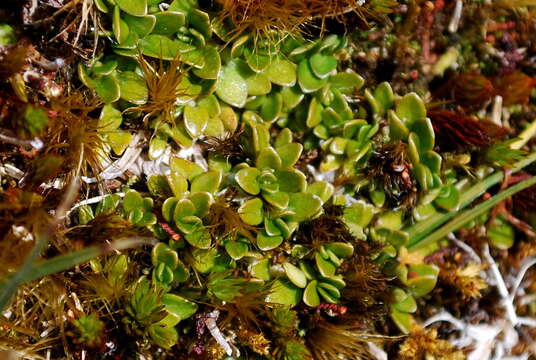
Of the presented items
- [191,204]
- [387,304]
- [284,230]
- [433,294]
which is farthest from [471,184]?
[191,204]

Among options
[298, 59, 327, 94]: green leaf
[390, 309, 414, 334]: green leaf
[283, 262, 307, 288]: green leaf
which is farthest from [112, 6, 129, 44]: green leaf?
[390, 309, 414, 334]: green leaf

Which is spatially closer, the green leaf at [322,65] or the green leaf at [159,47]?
the green leaf at [159,47]

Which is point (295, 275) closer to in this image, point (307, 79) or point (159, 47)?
point (307, 79)

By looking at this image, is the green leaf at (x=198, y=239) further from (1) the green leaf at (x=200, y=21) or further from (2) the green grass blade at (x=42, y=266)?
(1) the green leaf at (x=200, y=21)

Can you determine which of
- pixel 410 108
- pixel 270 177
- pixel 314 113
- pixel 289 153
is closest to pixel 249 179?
pixel 270 177

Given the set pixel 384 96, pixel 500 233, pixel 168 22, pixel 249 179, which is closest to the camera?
pixel 168 22

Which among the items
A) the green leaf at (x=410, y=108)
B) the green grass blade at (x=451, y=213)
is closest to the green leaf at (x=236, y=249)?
the green grass blade at (x=451, y=213)

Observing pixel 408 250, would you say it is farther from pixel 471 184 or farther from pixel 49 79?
pixel 49 79

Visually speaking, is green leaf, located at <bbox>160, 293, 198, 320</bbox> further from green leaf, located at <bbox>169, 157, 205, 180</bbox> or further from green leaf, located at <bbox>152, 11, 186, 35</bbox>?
green leaf, located at <bbox>152, 11, 186, 35</bbox>

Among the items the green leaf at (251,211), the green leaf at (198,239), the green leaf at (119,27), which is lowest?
the green leaf at (198,239)
